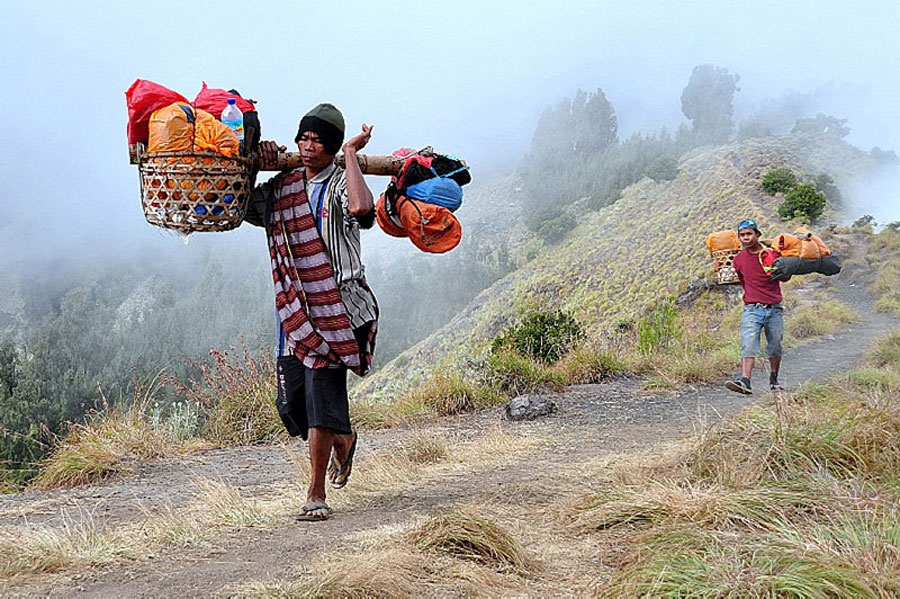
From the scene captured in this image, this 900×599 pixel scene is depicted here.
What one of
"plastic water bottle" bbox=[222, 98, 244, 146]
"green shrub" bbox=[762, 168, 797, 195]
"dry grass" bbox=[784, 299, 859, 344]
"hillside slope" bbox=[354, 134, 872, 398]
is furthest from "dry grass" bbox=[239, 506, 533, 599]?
"green shrub" bbox=[762, 168, 797, 195]

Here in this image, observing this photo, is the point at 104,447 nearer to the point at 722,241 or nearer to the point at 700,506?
the point at 700,506

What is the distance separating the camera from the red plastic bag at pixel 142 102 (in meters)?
3.34

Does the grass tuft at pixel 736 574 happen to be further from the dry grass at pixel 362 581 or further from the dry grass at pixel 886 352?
the dry grass at pixel 886 352

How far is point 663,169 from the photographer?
188 ft

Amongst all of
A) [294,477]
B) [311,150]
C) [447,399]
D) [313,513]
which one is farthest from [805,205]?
[313,513]

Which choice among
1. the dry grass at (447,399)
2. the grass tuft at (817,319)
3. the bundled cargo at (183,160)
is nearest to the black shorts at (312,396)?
the bundled cargo at (183,160)

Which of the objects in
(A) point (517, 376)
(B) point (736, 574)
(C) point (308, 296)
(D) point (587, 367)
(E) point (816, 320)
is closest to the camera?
(B) point (736, 574)

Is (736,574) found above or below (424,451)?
above

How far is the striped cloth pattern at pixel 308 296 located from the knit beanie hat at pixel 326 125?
12.2 inches

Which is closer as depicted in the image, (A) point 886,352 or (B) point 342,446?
(B) point 342,446

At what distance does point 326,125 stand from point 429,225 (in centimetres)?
81

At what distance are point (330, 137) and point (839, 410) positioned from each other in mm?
2952

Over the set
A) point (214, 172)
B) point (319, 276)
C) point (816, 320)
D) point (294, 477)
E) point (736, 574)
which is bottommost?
point (816, 320)

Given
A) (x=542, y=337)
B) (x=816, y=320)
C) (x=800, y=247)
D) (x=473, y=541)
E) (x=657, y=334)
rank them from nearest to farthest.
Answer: (x=473, y=541)
(x=800, y=247)
(x=542, y=337)
(x=657, y=334)
(x=816, y=320)
